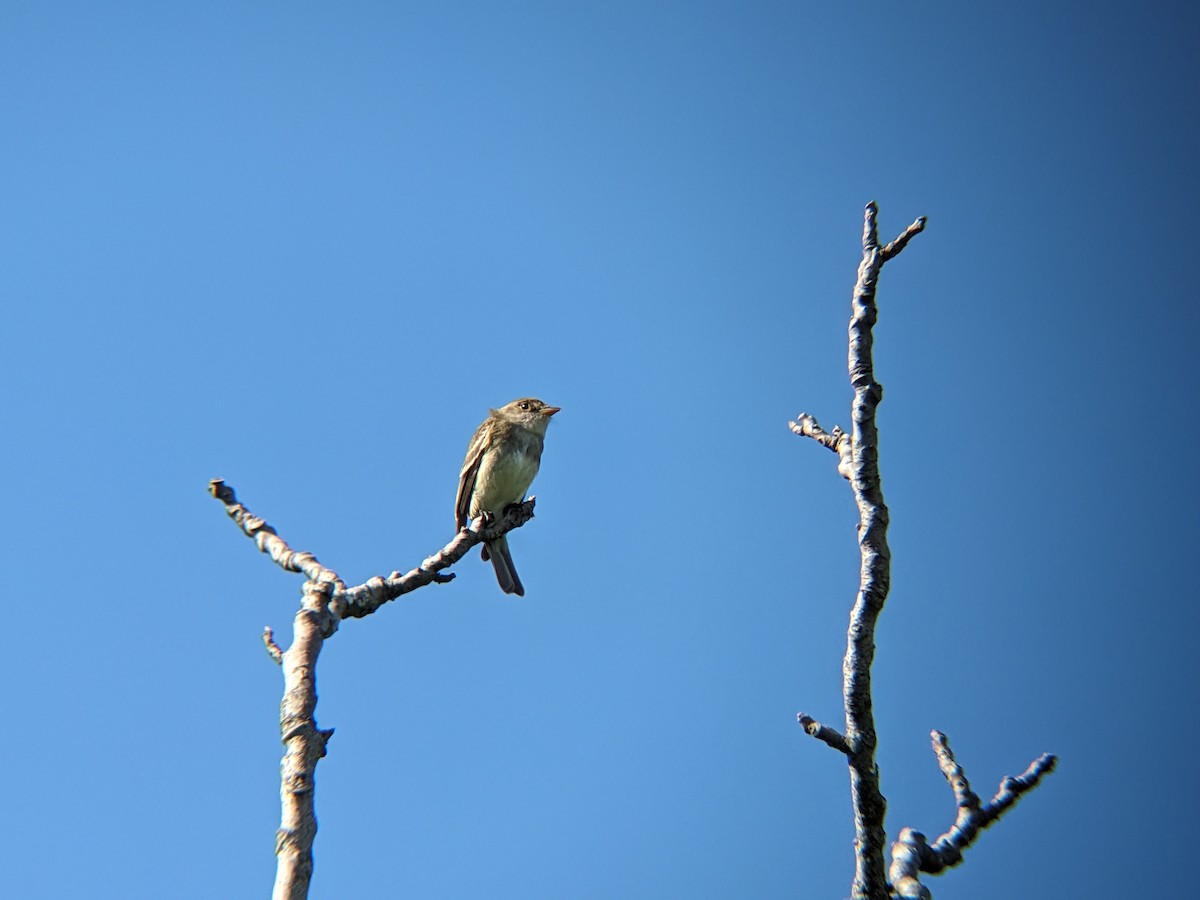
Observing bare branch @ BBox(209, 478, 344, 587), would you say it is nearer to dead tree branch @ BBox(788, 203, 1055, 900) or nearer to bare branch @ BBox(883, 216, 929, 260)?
dead tree branch @ BBox(788, 203, 1055, 900)

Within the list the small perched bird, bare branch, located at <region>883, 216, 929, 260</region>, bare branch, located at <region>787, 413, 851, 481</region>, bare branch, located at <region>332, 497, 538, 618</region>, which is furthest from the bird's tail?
bare branch, located at <region>883, 216, 929, 260</region>

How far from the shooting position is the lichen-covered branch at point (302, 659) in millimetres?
3098

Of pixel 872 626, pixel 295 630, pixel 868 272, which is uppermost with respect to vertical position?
pixel 868 272

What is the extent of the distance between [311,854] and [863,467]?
92.4 inches

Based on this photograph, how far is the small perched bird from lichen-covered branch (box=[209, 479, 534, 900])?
6205 mm

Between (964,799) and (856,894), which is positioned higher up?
(964,799)

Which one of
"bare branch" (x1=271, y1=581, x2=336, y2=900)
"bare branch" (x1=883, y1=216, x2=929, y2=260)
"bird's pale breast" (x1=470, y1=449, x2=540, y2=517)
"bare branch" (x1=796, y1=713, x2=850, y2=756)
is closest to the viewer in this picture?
"bare branch" (x1=271, y1=581, x2=336, y2=900)

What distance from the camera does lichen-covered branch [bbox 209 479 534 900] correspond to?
3098mm

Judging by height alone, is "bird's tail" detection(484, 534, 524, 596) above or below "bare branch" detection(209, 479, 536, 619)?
above

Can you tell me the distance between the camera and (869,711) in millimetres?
3871

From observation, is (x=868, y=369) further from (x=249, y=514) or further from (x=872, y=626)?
(x=249, y=514)

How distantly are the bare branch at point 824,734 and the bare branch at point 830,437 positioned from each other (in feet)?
3.16

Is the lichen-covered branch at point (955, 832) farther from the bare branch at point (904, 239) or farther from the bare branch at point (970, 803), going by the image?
the bare branch at point (904, 239)

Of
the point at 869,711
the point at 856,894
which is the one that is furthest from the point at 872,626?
the point at 856,894
